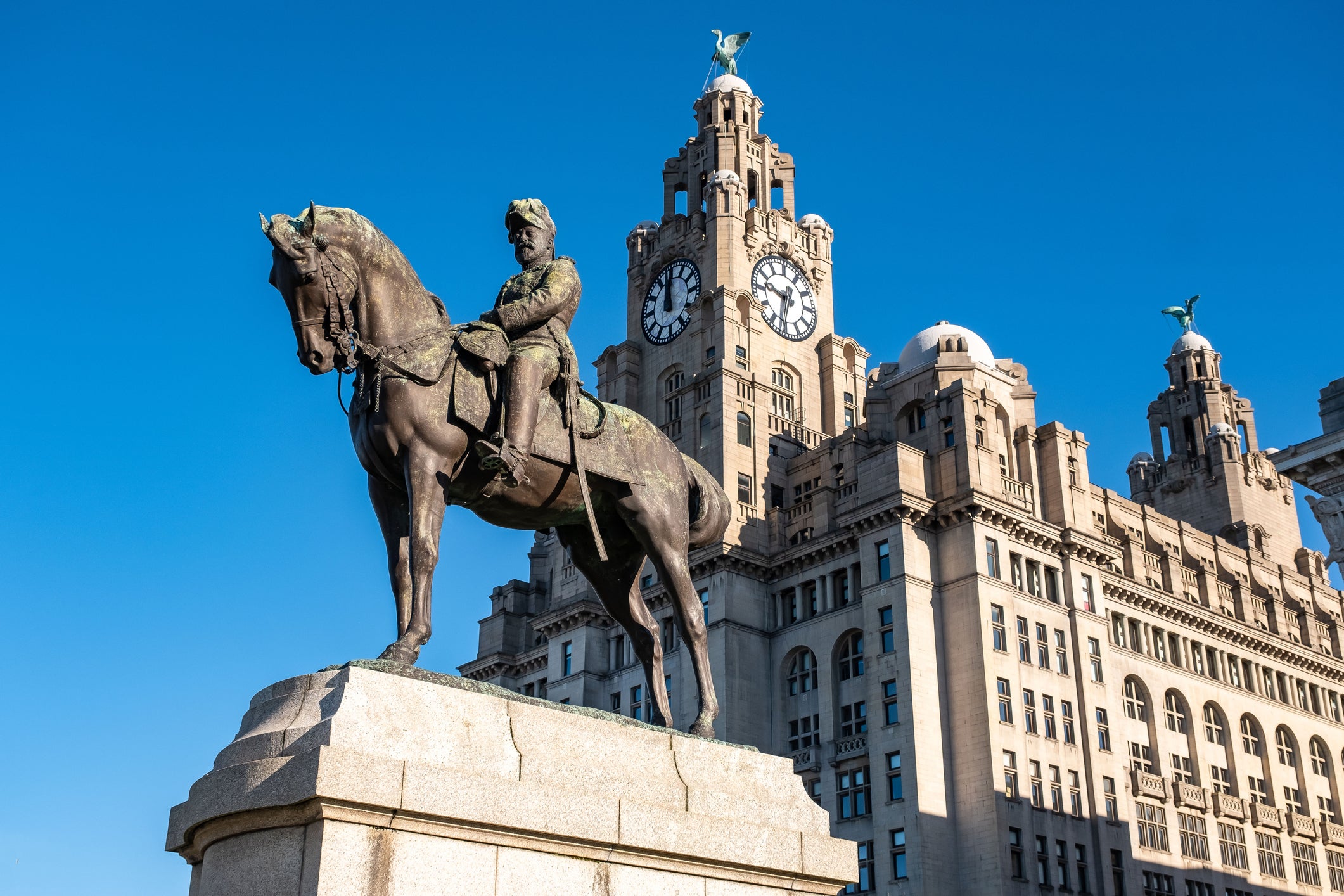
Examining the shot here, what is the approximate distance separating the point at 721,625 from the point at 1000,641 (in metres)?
14.2

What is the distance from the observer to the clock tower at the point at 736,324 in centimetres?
8100

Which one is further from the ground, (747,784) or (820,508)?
(820,508)

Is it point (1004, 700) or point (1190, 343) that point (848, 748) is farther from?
point (1190, 343)

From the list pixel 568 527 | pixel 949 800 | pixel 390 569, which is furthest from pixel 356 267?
pixel 949 800

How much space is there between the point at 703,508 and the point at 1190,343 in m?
103

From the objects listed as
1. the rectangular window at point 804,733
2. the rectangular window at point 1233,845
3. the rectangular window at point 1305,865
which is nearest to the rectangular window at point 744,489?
the rectangular window at point 804,733

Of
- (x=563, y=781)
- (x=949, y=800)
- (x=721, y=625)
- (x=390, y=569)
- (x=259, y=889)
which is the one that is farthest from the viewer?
(x=721, y=625)

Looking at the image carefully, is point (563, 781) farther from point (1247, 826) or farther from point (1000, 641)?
point (1247, 826)

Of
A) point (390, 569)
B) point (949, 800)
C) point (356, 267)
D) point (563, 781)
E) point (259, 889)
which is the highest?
point (949, 800)

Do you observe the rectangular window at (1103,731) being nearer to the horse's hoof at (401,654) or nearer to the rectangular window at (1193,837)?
the rectangular window at (1193,837)

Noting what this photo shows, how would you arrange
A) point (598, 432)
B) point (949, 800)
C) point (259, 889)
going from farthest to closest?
point (949, 800) → point (598, 432) → point (259, 889)

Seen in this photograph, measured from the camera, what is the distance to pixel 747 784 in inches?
503

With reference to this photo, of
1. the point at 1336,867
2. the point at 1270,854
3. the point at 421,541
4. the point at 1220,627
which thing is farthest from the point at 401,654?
the point at 1336,867

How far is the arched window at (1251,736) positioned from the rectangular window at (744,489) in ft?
103
